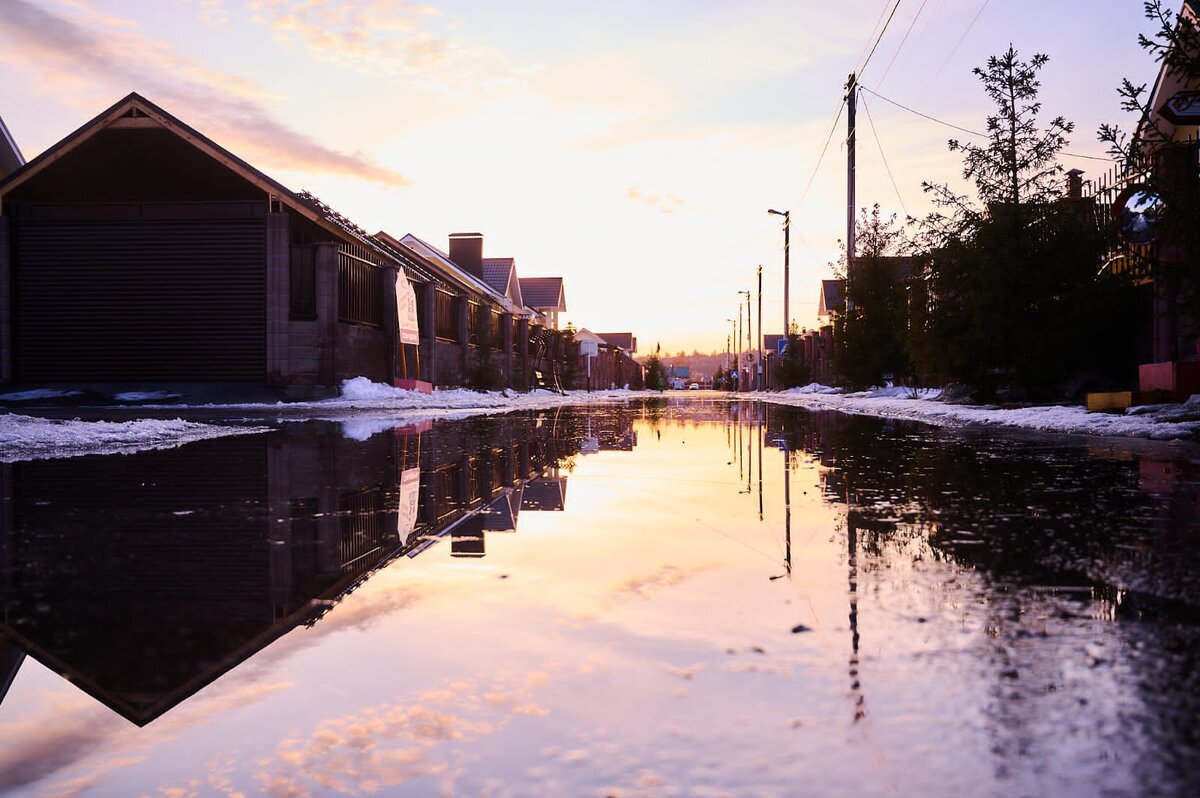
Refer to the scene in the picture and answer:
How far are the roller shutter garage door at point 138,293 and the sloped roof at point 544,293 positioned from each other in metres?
51.5

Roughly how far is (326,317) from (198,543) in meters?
22.2

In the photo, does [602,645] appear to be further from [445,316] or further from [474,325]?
[474,325]

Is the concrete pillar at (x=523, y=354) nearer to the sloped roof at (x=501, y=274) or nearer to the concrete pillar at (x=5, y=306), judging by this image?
the sloped roof at (x=501, y=274)

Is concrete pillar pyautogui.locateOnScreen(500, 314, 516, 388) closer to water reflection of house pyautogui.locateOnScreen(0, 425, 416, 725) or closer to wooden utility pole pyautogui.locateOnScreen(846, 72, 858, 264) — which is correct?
wooden utility pole pyautogui.locateOnScreen(846, 72, 858, 264)

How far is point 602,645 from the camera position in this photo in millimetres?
2758

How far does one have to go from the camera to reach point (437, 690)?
92.7 inches

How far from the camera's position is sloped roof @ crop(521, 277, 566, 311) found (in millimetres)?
79125

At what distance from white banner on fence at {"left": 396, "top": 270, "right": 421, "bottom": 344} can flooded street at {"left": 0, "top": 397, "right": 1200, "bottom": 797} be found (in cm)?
2499

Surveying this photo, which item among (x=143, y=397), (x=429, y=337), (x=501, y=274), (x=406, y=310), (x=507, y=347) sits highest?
(x=501, y=274)

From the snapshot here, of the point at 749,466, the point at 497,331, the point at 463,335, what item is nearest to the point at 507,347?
the point at 497,331

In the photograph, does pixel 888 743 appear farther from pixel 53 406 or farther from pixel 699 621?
pixel 53 406

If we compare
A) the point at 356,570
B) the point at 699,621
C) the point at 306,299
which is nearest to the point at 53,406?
the point at 306,299

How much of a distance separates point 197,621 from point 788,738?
6.68 ft

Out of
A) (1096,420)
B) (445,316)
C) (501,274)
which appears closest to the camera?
(1096,420)
